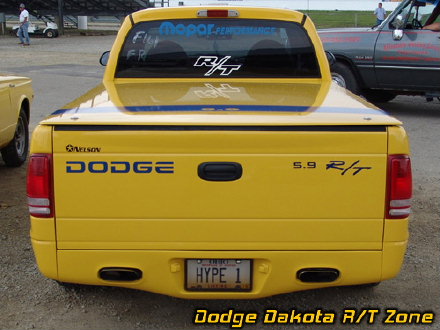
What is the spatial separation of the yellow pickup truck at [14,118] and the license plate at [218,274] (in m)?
3.54

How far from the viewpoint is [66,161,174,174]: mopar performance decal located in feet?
9.47

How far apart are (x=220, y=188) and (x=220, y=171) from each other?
0.09m

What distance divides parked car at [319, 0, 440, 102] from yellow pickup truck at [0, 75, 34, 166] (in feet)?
18.4

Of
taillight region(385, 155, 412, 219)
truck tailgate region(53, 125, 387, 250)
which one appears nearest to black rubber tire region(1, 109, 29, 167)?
truck tailgate region(53, 125, 387, 250)

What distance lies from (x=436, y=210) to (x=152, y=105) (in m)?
3.36

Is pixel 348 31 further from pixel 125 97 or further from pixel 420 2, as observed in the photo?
pixel 125 97

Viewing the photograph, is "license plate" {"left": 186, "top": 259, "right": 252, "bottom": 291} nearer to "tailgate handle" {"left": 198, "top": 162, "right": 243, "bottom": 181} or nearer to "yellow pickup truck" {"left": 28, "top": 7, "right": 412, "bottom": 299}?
"yellow pickup truck" {"left": 28, "top": 7, "right": 412, "bottom": 299}

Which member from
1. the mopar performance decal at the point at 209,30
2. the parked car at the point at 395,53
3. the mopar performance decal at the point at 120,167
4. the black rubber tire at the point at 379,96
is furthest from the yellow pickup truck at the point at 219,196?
the black rubber tire at the point at 379,96

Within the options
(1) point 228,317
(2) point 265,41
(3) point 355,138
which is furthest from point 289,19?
(1) point 228,317

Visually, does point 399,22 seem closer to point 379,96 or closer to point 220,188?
point 379,96

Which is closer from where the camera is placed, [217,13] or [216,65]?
[216,65]

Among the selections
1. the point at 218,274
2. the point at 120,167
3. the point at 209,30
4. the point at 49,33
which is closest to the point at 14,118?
the point at 209,30

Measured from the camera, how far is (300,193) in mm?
2939

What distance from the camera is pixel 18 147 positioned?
692cm
